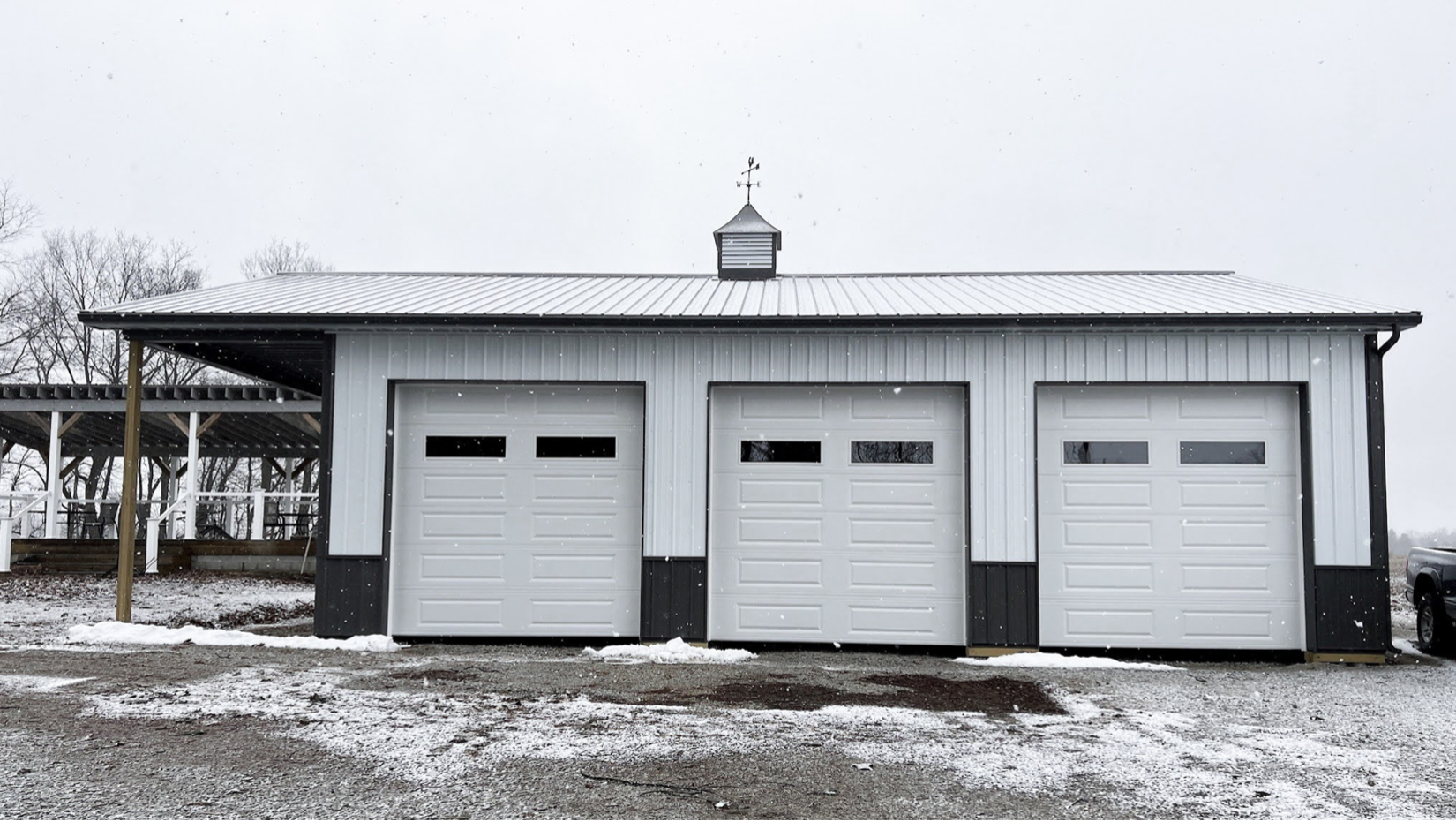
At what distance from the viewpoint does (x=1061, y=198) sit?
269ft

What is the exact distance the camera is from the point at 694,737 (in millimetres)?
5242

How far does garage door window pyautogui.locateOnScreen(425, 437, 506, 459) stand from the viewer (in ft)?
31.0

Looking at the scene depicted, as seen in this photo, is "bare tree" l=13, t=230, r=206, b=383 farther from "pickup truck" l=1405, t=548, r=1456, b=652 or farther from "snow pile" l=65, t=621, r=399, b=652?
"pickup truck" l=1405, t=548, r=1456, b=652

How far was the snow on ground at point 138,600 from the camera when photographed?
1001 cm

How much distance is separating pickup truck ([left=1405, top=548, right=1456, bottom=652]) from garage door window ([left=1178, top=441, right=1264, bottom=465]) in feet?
6.23

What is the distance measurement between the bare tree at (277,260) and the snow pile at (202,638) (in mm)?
27597

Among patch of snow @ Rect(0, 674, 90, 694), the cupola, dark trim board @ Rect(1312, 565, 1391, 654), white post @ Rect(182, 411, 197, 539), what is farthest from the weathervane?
white post @ Rect(182, 411, 197, 539)

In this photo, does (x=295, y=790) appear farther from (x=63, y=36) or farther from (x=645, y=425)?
(x=63, y=36)

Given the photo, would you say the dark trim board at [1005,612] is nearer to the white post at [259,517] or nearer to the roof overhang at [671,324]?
the roof overhang at [671,324]

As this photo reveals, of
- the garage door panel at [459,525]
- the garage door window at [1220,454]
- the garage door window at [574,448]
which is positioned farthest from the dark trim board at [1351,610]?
the garage door panel at [459,525]

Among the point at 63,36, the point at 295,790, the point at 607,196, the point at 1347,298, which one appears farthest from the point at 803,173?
the point at 295,790

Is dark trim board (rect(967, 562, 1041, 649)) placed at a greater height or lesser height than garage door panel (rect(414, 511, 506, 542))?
lesser

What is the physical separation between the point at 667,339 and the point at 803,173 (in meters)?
70.5

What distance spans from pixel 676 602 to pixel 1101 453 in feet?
13.6
